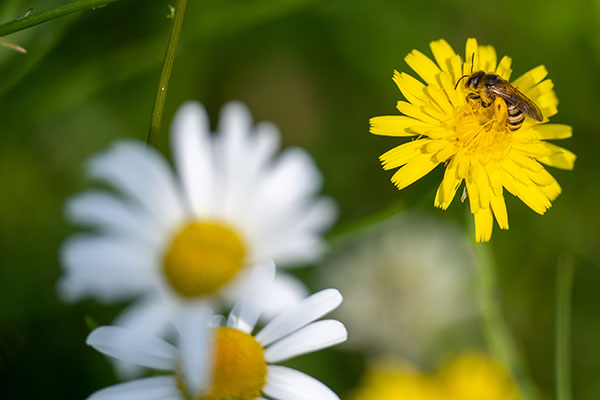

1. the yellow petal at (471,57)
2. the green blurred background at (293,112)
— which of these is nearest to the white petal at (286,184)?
the yellow petal at (471,57)

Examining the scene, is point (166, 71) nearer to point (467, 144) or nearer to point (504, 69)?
point (467, 144)

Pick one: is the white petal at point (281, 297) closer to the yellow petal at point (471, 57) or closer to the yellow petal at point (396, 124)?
the yellow petal at point (396, 124)

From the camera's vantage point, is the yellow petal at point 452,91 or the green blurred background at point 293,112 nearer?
the yellow petal at point 452,91

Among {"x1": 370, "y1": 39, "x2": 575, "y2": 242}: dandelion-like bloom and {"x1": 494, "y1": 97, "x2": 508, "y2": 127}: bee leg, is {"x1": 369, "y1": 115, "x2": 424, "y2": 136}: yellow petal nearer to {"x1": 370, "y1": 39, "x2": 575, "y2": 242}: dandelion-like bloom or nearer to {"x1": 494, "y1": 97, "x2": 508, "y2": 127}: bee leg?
{"x1": 370, "y1": 39, "x2": 575, "y2": 242}: dandelion-like bloom

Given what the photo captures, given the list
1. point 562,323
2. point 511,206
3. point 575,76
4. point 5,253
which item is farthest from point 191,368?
point 575,76

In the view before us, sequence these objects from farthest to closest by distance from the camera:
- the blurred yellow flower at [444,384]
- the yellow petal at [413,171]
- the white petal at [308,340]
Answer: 1. the blurred yellow flower at [444,384]
2. the yellow petal at [413,171]
3. the white petal at [308,340]

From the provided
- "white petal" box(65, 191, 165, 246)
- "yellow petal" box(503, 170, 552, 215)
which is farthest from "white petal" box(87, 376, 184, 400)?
"yellow petal" box(503, 170, 552, 215)

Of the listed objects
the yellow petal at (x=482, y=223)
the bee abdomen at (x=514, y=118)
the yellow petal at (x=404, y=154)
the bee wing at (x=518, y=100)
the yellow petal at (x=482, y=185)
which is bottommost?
the yellow petal at (x=482, y=223)
